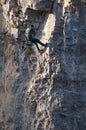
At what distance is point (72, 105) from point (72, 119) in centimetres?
53

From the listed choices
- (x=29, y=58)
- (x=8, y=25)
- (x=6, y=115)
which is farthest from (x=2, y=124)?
(x=8, y=25)

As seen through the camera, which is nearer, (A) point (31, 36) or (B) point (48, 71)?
(B) point (48, 71)

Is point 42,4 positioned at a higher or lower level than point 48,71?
higher

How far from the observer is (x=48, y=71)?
17.0 m

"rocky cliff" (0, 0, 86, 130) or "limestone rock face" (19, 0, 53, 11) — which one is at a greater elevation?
"limestone rock face" (19, 0, 53, 11)

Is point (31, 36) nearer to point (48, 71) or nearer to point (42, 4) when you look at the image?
point (42, 4)

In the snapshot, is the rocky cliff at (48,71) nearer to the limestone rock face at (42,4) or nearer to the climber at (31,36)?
the limestone rock face at (42,4)

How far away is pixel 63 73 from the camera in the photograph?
1669 cm

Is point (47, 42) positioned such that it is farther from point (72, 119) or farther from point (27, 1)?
point (72, 119)

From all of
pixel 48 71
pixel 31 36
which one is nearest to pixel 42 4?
pixel 31 36

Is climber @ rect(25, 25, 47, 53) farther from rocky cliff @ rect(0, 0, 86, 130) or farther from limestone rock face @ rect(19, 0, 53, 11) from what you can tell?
limestone rock face @ rect(19, 0, 53, 11)

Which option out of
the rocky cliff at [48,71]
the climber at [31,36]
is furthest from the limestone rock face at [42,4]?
the climber at [31,36]

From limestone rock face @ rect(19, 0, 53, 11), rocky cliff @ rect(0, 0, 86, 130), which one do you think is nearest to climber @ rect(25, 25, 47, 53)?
rocky cliff @ rect(0, 0, 86, 130)

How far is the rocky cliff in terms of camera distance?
16578 millimetres
